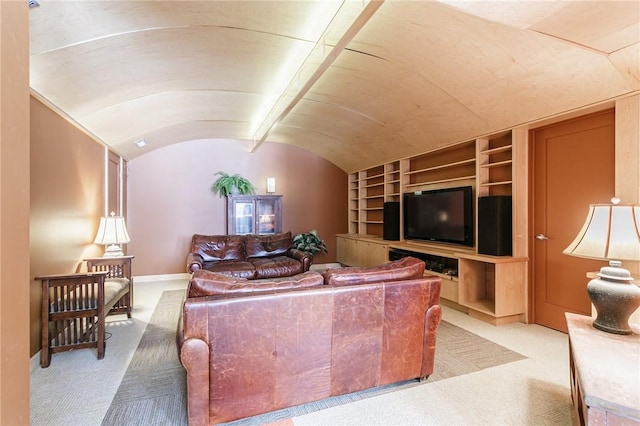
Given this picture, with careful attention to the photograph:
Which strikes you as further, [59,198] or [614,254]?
[59,198]

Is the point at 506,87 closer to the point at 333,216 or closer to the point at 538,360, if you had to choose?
the point at 538,360

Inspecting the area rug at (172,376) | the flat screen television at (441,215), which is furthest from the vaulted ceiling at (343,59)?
the area rug at (172,376)

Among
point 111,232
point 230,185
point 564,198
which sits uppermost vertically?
point 230,185

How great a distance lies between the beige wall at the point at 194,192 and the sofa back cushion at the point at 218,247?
1065mm

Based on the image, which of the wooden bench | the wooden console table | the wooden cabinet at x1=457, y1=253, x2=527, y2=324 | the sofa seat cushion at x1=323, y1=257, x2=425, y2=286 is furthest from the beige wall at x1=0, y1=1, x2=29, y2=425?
the wooden cabinet at x1=457, y1=253, x2=527, y2=324

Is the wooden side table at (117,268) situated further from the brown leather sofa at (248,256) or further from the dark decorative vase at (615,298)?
the dark decorative vase at (615,298)

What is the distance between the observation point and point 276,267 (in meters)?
4.27

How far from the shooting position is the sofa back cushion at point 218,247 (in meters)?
4.58

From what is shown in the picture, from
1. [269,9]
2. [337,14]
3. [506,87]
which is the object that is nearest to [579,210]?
[506,87]

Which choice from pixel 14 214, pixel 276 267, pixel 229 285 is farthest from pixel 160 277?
pixel 14 214

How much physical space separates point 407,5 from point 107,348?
382cm

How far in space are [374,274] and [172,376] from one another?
1695 millimetres

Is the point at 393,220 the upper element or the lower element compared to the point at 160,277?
upper

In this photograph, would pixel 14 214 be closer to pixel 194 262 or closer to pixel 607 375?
pixel 607 375
